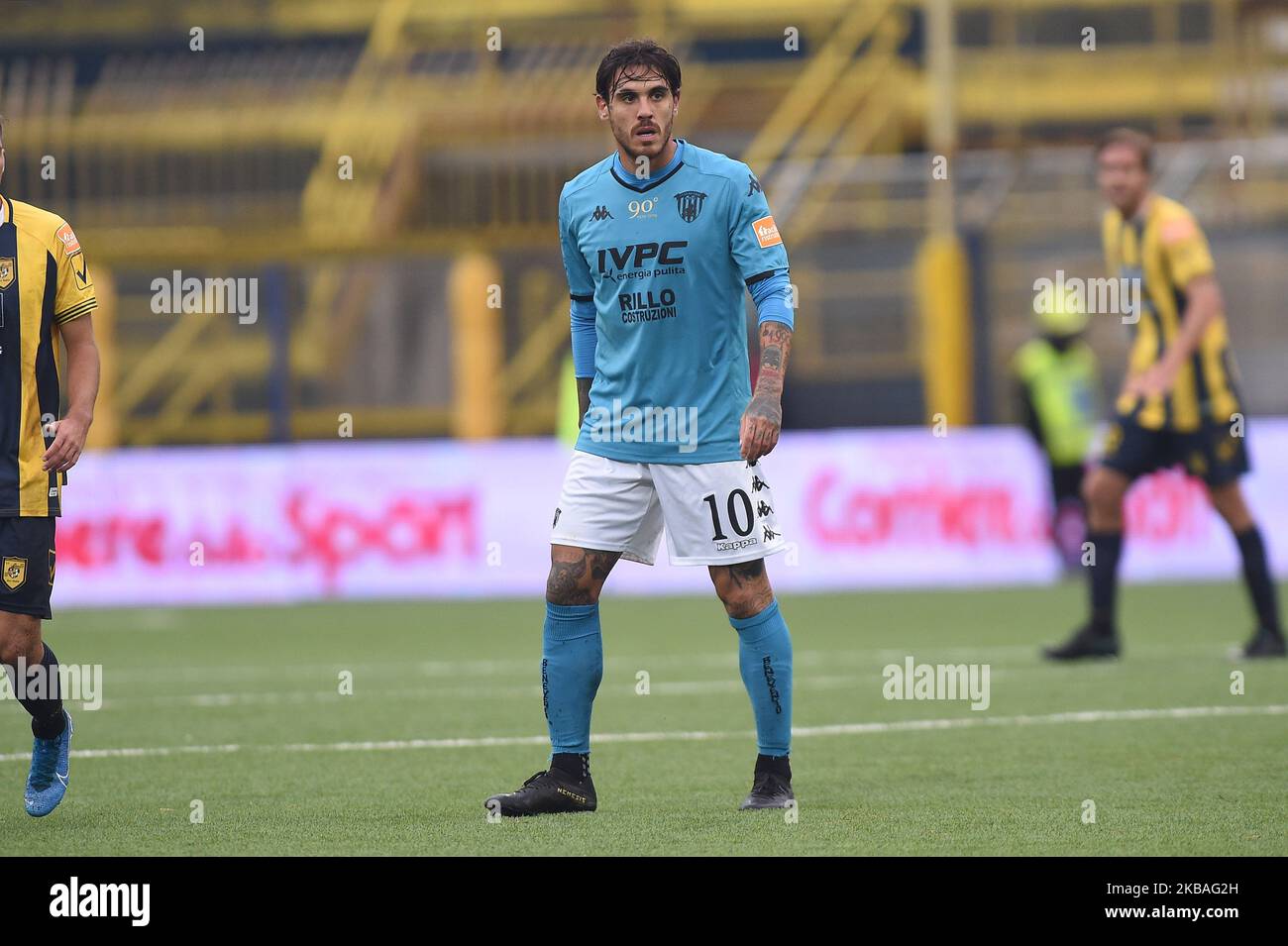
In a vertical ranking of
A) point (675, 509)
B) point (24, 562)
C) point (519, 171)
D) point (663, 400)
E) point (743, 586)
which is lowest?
point (743, 586)

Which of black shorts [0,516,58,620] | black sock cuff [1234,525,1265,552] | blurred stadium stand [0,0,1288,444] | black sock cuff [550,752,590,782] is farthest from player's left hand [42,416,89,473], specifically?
blurred stadium stand [0,0,1288,444]

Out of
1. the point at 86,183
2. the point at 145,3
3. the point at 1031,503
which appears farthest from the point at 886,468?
the point at 145,3

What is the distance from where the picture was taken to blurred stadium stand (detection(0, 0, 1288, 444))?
18.9m

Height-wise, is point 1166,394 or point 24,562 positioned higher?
point 1166,394

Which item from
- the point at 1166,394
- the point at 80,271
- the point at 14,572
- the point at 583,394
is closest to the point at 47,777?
the point at 14,572

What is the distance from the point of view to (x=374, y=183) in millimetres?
22953

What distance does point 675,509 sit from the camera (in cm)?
591

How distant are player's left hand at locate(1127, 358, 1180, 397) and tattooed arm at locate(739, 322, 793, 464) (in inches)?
154

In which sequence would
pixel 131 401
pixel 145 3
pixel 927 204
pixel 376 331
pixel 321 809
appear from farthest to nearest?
pixel 145 3 → pixel 131 401 → pixel 376 331 → pixel 927 204 → pixel 321 809

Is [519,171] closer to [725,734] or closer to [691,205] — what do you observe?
[725,734]

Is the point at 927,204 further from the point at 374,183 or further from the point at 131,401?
the point at 131,401

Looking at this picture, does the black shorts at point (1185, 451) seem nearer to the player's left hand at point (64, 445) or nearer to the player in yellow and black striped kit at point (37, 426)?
the player in yellow and black striped kit at point (37, 426)

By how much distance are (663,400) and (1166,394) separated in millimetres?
4294
